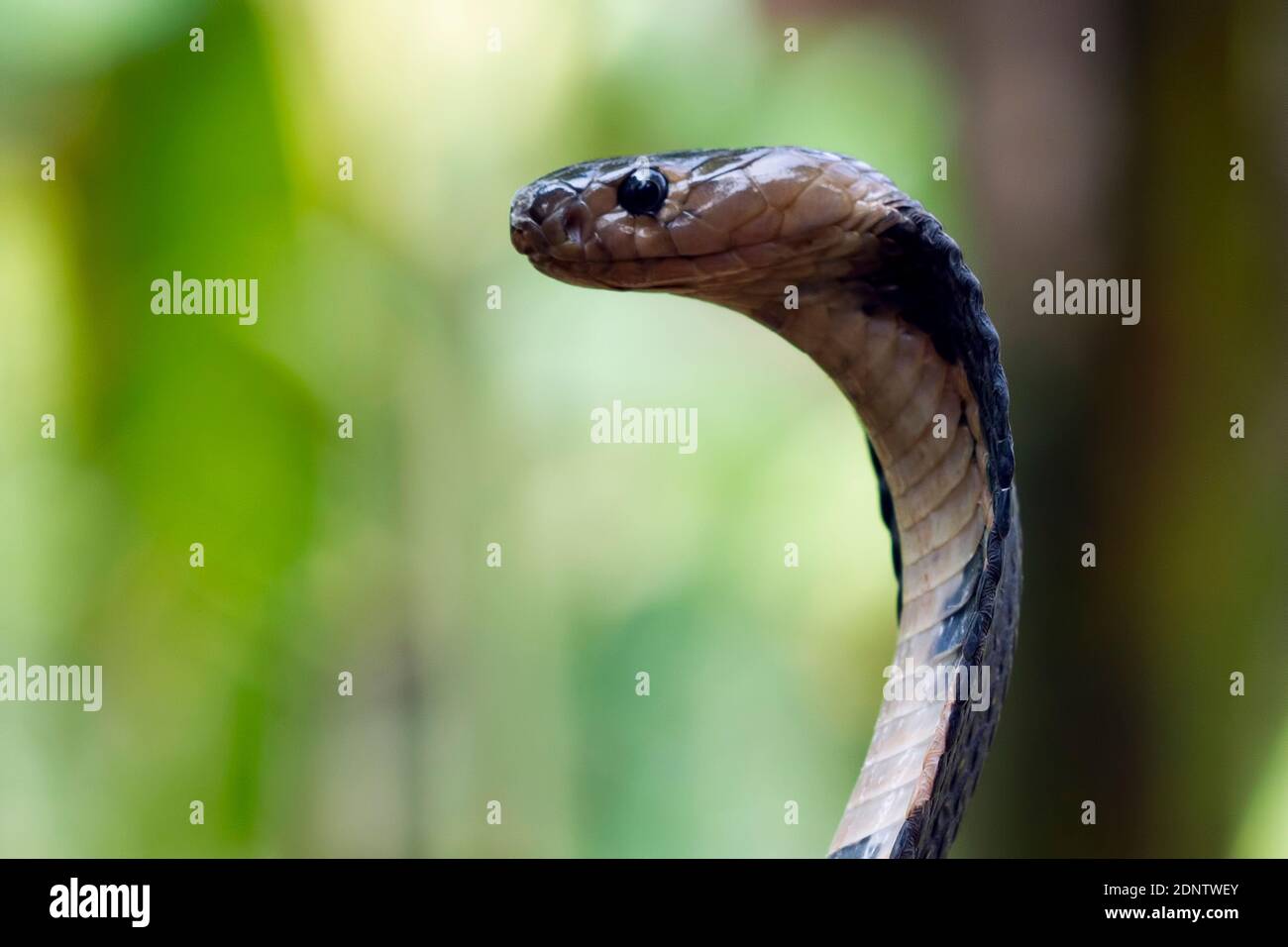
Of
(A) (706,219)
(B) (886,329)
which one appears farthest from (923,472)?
(A) (706,219)

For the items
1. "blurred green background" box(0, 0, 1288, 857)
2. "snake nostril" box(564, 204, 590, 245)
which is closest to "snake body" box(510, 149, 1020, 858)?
"snake nostril" box(564, 204, 590, 245)

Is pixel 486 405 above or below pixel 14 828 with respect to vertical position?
above

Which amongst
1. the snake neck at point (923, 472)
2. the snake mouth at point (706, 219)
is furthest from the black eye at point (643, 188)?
the snake neck at point (923, 472)

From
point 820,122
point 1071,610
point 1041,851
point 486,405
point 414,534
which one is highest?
point 820,122

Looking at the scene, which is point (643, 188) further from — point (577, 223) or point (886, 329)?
point (886, 329)

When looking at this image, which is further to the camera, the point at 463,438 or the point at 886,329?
the point at 463,438
